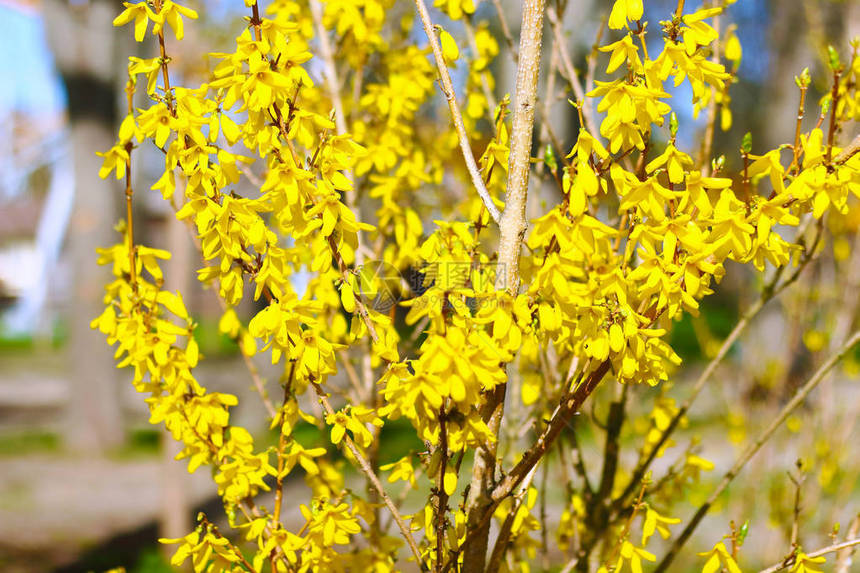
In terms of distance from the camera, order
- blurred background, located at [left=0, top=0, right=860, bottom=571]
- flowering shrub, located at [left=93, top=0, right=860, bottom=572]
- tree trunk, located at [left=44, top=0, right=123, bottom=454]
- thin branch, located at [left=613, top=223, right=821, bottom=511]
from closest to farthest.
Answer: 1. flowering shrub, located at [left=93, top=0, right=860, bottom=572]
2. thin branch, located at [left=613, top=223, right=821, bottom=511]
3. blurred background, located at [left=0, top=0, right=860, bottom=571]
4. tree trunk, located at [left=44, top=0, right=123, bottom=454]

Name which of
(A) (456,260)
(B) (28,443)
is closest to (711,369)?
(A) (456,260)

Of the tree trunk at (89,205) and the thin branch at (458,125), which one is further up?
the tree trunk at (89,205)

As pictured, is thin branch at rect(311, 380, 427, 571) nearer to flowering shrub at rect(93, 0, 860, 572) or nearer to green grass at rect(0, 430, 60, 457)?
flowering shrub at rect(93, 0, 860, 572)

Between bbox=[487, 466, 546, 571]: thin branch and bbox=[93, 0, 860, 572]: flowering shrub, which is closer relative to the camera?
bbox=[93, 0, 860, 572]: flowering shrub

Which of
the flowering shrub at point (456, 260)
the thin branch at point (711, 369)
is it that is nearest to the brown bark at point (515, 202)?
the flowering shrub at point (456, 260)

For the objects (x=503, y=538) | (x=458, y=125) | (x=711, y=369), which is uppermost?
(x=458, y=125)

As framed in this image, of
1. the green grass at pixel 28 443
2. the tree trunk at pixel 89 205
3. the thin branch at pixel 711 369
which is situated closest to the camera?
the thin branch at pixel 711 369

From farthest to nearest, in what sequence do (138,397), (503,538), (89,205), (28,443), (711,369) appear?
(138,397) → (28,443) → (89,205) → (711,369) → (503,538)

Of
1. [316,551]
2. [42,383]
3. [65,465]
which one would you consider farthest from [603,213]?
[42,383]

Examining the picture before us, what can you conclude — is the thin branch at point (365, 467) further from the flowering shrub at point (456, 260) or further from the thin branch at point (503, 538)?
the thin branch at point (503, 538)

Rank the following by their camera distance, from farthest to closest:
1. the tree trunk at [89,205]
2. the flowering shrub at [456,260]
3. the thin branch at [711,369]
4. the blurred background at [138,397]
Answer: the tree trunk at [89,205] → the blurred background at [138,397] → the thin branch at [711,369] → the flowering shrub at [456,260]

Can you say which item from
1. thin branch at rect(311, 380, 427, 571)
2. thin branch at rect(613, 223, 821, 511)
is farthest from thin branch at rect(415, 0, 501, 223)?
thin branch at rect(613, 223, 821, 511)

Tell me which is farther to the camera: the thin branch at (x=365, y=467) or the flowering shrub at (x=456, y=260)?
the thin branch at (x=365, y=467)

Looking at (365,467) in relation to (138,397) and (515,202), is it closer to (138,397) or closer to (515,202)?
(515,202)
